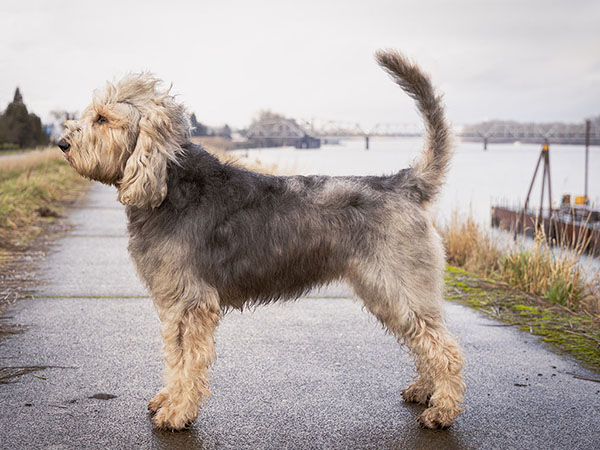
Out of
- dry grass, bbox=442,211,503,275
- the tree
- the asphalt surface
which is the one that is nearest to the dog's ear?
the asphalt surface

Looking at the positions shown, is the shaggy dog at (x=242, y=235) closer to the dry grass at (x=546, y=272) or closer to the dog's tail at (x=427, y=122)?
the dog's tail at (x=427, y=122)

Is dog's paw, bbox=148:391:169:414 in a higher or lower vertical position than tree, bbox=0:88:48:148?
lower

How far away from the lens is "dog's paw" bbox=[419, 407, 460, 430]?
356 cm

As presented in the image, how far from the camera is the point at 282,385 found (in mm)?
4066

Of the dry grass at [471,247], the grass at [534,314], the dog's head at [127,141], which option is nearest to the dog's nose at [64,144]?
the dog's head at [127,141]

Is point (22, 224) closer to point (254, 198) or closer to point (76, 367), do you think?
point (76, 367)

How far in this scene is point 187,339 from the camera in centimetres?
362

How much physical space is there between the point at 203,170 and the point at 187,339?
3.64 feet

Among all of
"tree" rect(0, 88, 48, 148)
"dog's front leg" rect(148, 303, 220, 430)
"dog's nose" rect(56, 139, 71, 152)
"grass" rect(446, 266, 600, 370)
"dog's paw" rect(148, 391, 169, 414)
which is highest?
"tree" rect(0, 88, 48, 148)

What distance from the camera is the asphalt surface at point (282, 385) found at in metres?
3.35

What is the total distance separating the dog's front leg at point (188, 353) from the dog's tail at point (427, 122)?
1695 millimetres

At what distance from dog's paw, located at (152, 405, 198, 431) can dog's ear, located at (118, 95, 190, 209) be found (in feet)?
4.15

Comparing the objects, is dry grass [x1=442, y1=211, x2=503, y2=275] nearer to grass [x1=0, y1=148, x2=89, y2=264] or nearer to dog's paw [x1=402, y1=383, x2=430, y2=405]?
dog's paw [x1=402, y1=383, x2=430, y2=405]

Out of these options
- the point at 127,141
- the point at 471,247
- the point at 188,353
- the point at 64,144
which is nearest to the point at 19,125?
the point at 471,247
